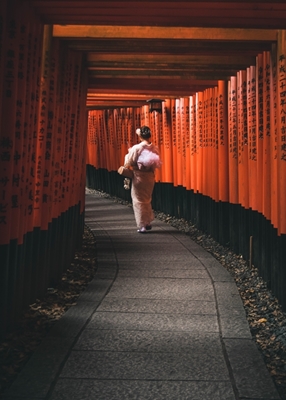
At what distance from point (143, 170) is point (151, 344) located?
7.13 meters

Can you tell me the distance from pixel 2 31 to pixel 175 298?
347 centimetres

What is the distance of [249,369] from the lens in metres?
4.57

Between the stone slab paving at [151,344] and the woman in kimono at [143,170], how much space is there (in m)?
3.29

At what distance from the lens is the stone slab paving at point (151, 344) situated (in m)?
4.17

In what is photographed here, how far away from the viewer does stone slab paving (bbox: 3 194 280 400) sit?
417 centimetres

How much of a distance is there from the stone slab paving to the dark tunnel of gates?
0.62m

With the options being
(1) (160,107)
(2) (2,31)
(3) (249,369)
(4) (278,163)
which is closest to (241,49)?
(4) (278,163)

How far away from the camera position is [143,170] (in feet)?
39.7

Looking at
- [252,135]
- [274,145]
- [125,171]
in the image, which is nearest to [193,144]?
[125,171]

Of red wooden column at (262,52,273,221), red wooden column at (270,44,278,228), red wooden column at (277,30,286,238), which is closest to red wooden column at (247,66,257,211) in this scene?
red wooden column at (262,52,273,221)

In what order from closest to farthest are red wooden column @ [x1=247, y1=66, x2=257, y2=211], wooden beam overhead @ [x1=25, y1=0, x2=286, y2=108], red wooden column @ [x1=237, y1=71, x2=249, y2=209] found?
wooden beam overhead @ [x1=25, y1=0, x2=286, y2=108] → red wooden column @ [x1=247, y1=66, x2=257, y2=211] → red wooden column @ [x1=237, y1=71, x2=249, y2=209]

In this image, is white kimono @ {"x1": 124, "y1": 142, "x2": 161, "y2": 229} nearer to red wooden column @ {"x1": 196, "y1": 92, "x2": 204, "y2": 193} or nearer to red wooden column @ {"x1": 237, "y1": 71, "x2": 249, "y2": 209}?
red wooden column @ {"x1": 196, "y1": 92, "x2": 204, "y2": 193}

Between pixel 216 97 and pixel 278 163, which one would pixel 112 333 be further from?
pixel 216 97

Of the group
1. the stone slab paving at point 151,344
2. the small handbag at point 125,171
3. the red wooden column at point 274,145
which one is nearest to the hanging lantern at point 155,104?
the small handbag at point 125,171
